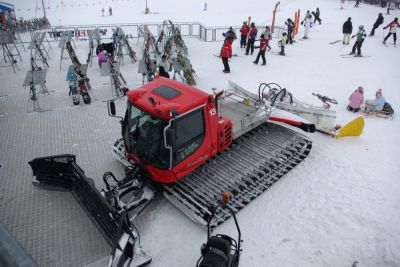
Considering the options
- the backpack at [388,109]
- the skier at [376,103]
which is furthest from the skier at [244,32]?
the backpack at [388,109]

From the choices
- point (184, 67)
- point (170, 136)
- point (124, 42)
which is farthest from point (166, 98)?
point (124, 42)

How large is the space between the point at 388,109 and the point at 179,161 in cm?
833

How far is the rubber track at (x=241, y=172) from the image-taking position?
682 cm

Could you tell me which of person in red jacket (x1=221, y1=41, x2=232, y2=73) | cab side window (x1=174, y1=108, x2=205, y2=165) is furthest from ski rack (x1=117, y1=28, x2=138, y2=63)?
cab side window (x1=174, y1=108, x2=205, y2=165)

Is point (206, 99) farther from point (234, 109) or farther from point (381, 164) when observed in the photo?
point (381, 164)

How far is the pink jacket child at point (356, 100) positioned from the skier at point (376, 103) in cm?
24

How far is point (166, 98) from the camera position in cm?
674

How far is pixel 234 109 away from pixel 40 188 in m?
5.28

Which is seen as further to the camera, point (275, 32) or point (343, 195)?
point (275, 32)

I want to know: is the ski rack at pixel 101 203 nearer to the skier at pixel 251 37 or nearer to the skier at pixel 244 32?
the skier at pixel 251 37

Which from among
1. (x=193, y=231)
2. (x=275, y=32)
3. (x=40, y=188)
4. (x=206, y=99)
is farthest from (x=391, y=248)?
(x=275, y=32)

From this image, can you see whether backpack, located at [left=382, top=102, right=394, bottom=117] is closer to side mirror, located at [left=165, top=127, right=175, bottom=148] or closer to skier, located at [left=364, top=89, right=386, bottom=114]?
skier, located at [left=364, top=89, right=386, bottom=114]

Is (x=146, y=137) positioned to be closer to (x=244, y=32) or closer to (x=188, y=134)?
(x=188, y=134)

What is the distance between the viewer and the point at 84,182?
657 cm
